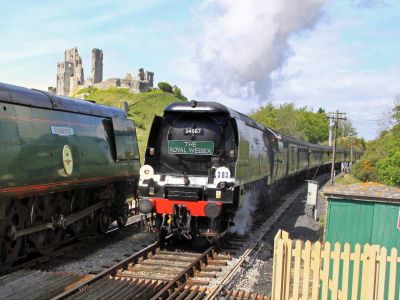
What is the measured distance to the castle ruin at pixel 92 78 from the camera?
3520 inches

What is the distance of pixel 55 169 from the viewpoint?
9508 mm

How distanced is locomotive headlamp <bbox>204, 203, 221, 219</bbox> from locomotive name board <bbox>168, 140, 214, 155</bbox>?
1415 millimetres

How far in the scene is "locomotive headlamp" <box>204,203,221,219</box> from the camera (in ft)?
32.3

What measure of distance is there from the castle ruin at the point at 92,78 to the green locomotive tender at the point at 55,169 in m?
75.7

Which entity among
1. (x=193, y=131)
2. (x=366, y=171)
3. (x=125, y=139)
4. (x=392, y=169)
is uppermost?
(x=193, y=131)

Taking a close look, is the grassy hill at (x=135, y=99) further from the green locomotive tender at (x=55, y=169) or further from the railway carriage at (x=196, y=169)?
the railway carriage at (x=196, y=169)

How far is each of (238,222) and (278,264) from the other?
252 inches

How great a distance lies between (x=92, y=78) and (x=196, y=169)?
91.5 meters

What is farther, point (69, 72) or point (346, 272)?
point (69, 72)

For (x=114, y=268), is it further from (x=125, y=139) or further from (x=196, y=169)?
(x=125, y=139)

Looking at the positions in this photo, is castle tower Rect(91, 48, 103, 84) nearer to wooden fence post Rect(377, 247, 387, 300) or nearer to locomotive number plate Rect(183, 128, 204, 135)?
locomotive number plate Rect(183, 128, 204, 135)

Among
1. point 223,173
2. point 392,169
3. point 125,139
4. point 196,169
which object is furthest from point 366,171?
point 223,173

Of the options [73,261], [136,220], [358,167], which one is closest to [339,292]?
[73,261]

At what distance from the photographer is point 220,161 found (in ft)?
35.4
